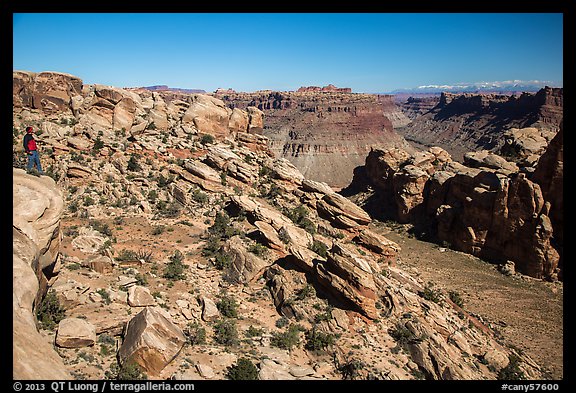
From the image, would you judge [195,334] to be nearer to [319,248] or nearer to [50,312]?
[50,312]

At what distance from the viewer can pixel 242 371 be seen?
1152 centimetres

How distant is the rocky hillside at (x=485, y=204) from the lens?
3080 centimetres

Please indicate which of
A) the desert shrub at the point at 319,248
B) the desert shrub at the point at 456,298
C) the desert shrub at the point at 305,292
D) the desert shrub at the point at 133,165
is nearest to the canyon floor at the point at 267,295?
the desert shrub at the point at 456,298

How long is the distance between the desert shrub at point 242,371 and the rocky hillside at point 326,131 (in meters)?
86.0

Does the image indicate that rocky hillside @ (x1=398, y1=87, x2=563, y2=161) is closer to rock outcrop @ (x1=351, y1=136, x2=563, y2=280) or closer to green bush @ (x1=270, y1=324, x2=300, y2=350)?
rock outcrop @ (x1=351, y1=136, x2=563, y2=280)

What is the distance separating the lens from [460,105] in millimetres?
160500

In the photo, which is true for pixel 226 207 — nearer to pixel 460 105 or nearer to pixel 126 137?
pixel 126 137

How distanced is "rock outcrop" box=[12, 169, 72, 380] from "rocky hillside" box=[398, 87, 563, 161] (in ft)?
305

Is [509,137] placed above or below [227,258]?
above

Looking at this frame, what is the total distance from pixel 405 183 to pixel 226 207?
88.3 ft

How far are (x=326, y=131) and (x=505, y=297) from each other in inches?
3849

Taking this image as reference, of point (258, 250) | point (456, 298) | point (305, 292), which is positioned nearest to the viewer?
point (305, 292)

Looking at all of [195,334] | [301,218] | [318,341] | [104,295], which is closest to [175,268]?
[104,295]
